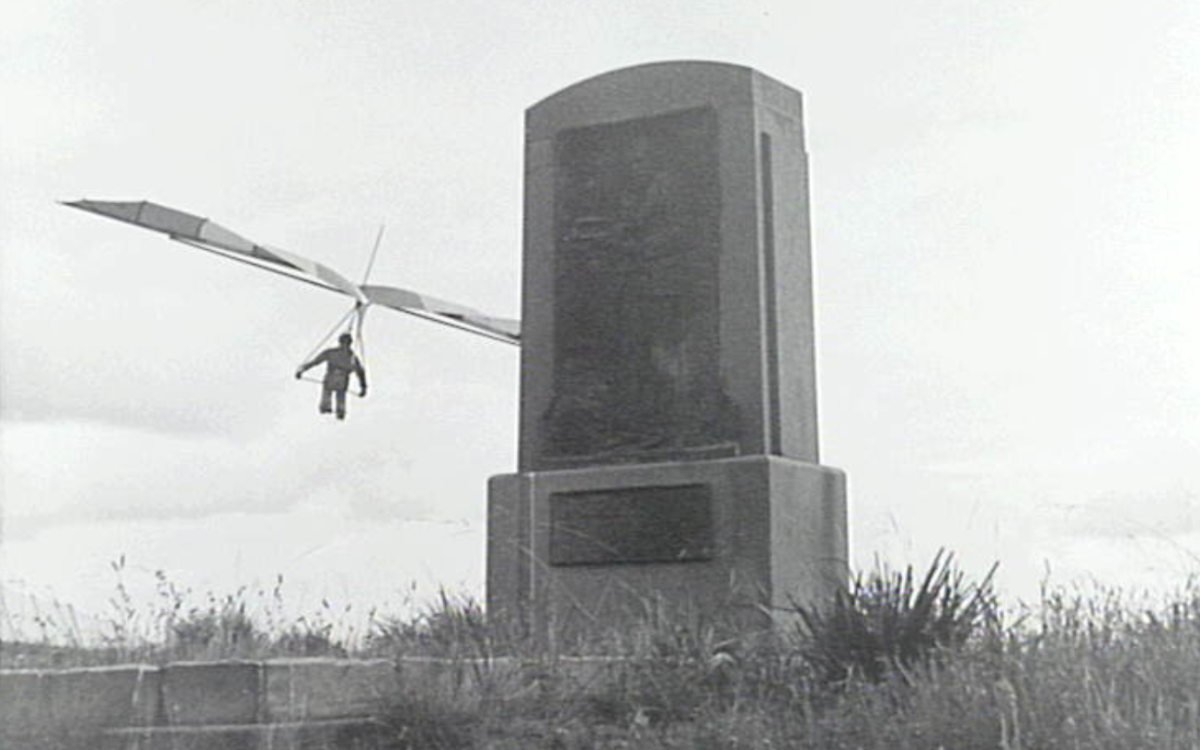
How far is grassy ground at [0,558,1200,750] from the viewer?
5129mm

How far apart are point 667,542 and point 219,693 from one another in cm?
347

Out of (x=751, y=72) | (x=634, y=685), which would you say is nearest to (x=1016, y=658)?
(x=634, y=685)

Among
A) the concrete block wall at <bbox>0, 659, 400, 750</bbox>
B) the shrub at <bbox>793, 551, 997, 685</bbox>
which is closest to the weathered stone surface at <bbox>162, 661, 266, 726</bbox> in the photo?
the concrete block wall at <bbox>0, 659, 400, 750</bbox>

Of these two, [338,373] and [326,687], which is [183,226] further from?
[326,687]

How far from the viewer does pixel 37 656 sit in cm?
630

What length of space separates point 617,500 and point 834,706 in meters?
2.66

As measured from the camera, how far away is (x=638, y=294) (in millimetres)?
8672

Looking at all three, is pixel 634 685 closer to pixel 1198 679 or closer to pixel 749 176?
pixel 1198 679

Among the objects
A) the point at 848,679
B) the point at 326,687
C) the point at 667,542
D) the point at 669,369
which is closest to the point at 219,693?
the point at 326,687

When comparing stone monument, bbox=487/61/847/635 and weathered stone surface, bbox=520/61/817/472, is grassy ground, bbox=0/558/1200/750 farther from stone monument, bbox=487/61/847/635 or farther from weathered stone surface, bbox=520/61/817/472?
weathered stone surface, bbox=520/61/817/472

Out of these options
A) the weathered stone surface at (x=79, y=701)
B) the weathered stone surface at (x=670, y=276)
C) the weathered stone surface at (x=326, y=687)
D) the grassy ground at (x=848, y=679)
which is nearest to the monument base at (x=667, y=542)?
the weathered stone surface at (x=670, y=276)

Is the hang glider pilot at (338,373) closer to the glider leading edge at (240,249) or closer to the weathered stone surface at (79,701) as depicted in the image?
the glider leading edge at (240,249)

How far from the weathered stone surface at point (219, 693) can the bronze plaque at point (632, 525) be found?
3.37 m

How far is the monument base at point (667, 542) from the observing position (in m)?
8.04
